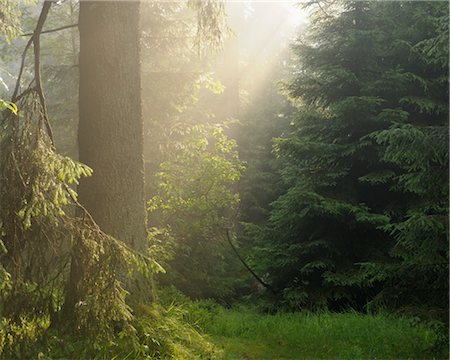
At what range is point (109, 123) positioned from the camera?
5.40 m

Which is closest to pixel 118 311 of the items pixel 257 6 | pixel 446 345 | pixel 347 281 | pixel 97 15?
pixel 97 15

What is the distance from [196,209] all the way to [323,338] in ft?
15.9

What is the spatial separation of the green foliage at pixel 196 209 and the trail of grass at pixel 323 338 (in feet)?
9.05

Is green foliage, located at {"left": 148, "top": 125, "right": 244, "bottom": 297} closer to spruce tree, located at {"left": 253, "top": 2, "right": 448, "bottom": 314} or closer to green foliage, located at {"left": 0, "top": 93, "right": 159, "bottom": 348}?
spruce tree, located at {"left": 253, "top": 2, "right": 448, "bottom": 314}

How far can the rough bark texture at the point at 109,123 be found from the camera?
17.6 ft

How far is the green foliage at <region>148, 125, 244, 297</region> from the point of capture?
10547 millimetres

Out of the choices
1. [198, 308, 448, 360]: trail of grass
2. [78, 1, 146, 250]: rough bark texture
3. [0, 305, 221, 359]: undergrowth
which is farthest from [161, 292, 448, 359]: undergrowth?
[78, 1, 146, 250]: rough bark texture

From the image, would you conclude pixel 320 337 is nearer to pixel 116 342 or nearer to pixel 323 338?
pixel 323 338

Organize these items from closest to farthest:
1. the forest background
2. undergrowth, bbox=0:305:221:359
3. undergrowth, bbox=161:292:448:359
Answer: undergrowth, bbox=0:305:221:359, the forest background, undergrowth, bbox=161:292:448:359

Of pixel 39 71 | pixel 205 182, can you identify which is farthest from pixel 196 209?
pixel 39 71

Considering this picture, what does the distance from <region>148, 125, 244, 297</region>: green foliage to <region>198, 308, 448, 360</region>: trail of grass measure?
9.05 feet

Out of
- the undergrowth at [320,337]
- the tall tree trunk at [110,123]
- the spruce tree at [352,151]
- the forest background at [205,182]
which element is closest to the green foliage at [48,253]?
the forest background at [205,182]

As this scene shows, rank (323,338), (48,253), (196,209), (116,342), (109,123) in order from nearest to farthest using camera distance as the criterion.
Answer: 1. (48,253)
2. (116,342)
3. (109,123)
4. (323,338)
5. (196,209)

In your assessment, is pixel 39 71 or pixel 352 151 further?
pixel 352 151
